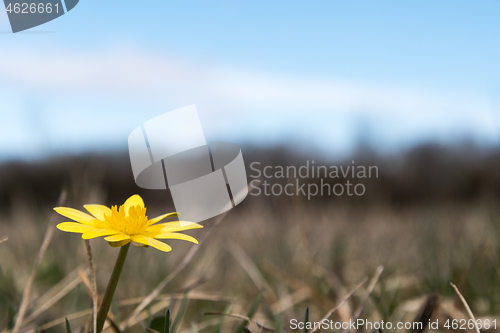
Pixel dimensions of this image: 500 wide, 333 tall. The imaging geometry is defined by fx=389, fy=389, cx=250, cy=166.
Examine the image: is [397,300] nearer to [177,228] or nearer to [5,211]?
[177,228]

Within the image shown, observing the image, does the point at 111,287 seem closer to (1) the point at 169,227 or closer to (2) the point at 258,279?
(1) the point at 169,227

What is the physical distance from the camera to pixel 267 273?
1636 mm

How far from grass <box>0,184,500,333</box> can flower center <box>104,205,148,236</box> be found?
157 millimetres

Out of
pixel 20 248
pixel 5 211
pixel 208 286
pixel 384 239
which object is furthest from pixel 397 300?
pixel 5 211

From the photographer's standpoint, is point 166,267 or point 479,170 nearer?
point 166,267

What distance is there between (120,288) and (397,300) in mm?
968

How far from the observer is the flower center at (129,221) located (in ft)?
1.83

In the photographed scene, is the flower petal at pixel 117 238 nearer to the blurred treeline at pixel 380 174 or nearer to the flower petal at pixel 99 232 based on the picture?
the flower petal at pixel 99 232

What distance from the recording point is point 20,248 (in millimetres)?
2072

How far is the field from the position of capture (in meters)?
0.96

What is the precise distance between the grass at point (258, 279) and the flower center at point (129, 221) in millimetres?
157

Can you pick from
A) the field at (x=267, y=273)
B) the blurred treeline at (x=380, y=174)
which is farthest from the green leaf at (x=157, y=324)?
the blurred treeline at (x=380, y=174)
